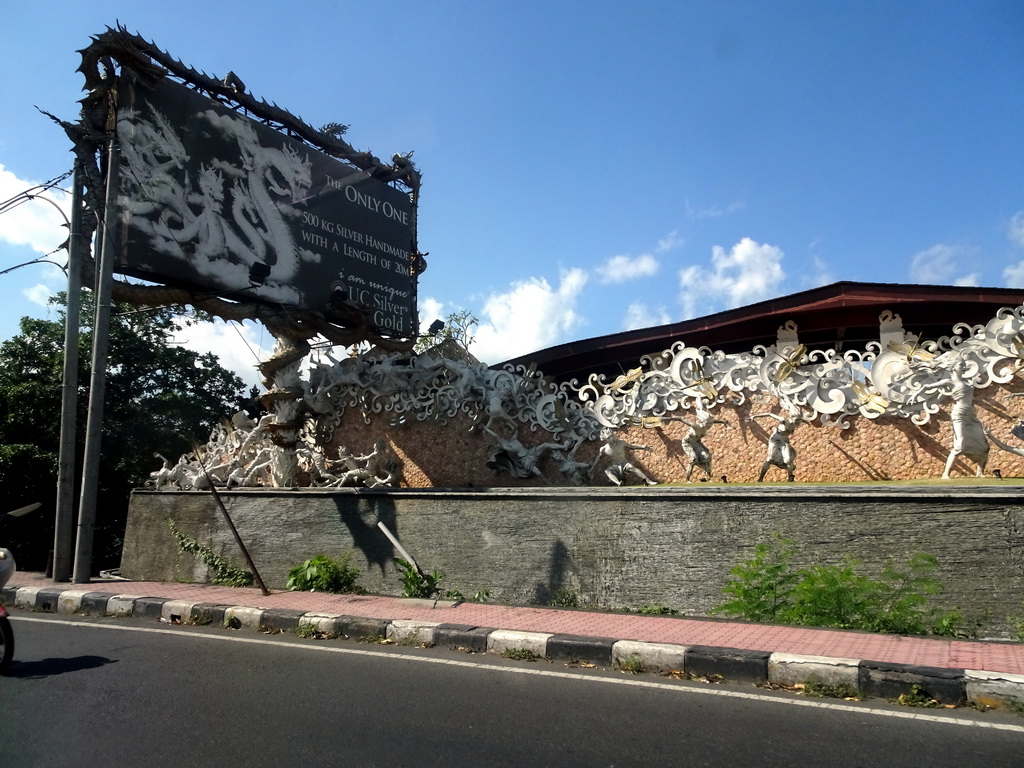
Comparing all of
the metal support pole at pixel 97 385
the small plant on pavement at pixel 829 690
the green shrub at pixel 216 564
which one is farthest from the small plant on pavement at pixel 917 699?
the metal support pole at pixel 97 385

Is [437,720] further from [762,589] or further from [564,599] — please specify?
[564,599]

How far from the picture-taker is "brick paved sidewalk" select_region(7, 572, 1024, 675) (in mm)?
5168

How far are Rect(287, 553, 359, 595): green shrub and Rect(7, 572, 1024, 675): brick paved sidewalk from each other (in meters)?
0.27


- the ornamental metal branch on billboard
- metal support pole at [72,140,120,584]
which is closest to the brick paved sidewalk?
metal support pole at [72,140,120,584]

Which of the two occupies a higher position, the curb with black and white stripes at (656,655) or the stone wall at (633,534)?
the stone wall at (633,534)

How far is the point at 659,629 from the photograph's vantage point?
6516 mm

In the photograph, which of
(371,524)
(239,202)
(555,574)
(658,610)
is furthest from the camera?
(239,202)

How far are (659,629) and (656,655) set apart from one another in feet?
3.33

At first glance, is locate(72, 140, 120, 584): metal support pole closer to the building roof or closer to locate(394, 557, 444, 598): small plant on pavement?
locate(394, 557, 444, 598): small plant on pavement

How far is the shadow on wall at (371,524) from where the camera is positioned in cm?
1039

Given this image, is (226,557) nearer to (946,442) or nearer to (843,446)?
(843,446)

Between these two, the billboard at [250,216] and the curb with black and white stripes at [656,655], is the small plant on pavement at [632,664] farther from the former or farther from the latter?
the billboard at [250,216]

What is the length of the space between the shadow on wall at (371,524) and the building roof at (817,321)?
13.0ft

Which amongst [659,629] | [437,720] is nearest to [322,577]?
[659,629]
